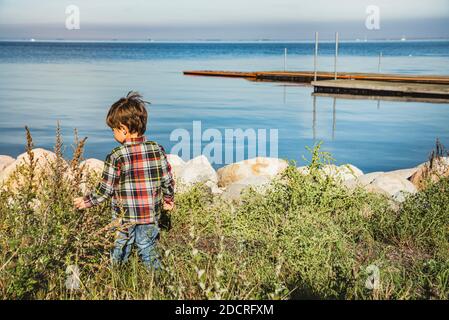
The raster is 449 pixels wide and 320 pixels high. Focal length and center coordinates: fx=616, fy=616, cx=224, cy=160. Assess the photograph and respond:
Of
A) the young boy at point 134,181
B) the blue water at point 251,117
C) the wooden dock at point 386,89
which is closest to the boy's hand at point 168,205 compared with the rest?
the young boy at point 134,181

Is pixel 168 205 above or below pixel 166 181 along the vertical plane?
below

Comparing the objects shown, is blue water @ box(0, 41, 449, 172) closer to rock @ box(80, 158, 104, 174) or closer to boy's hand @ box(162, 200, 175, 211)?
rock @ box(80, 158, 104, 174)

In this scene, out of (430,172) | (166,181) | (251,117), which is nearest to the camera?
(166,181)

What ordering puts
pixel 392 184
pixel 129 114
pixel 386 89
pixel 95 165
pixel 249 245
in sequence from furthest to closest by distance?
pixel 386 89 → pixel 95 165 → pixel 392 184 → pixel 249 245 → pixel 129 114

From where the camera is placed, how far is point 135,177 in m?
4.54

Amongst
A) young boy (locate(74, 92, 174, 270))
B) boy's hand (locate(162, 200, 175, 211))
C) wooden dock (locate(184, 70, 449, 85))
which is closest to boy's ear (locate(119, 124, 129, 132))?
young boy (locate(74, 92, 174, 270))

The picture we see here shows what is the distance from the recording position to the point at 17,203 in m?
4.39

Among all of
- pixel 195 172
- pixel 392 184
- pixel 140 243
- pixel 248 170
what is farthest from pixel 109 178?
pixel 248 170

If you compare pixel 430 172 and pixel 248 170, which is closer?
pixel 430 172

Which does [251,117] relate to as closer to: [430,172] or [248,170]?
[248,170]

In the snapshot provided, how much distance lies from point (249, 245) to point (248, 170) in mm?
4823

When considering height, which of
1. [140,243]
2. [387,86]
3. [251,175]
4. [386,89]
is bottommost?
[251,175]

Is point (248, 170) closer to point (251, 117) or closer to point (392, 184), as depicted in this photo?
point (392, 184)

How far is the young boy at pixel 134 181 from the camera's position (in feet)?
14.7
